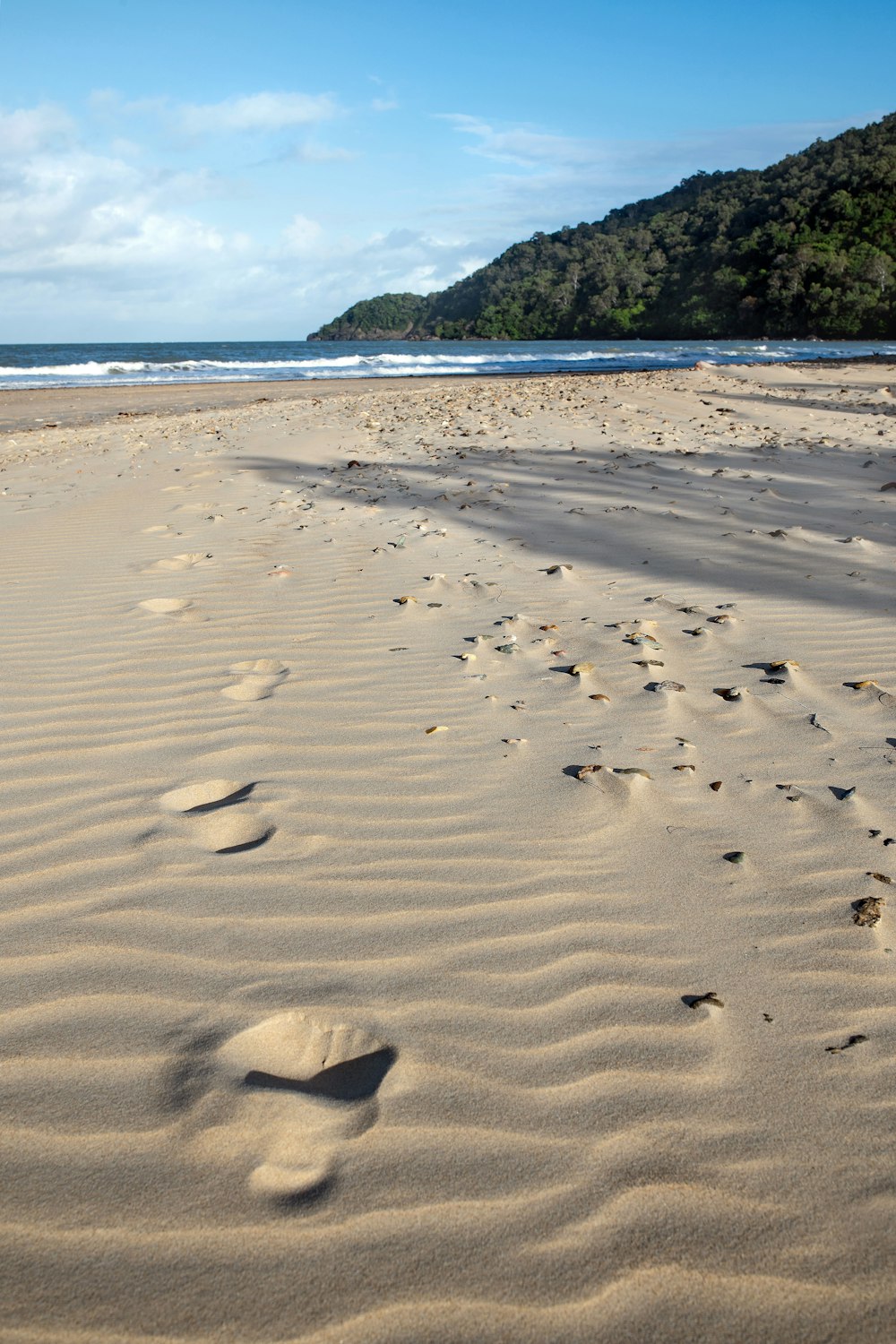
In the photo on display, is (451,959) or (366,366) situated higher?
(366,366)

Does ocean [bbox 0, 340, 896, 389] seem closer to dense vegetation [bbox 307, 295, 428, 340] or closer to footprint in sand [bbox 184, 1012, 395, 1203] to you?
footprint in sand [bbox 184, 1012, 395, 1203]

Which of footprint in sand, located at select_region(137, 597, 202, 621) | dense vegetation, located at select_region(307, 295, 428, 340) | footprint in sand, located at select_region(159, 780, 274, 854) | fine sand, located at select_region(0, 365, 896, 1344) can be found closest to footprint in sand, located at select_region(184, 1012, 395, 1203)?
fine sand, located at select_region(0, 365, 896, 1344)

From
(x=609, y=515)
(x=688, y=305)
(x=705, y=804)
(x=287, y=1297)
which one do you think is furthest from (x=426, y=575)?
(x=688, y=305)

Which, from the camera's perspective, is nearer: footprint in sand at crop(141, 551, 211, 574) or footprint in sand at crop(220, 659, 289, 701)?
footprint in sand at crop(220, 659, 289, 701)

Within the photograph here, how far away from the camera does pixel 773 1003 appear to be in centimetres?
178

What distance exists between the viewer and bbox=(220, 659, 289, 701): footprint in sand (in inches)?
135

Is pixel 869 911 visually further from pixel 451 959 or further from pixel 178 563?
pixel 178 563

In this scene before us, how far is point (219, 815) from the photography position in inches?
99.3

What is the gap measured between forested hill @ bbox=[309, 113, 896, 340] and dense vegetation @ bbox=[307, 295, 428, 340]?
14086mm

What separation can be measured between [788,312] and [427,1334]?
66.1 m

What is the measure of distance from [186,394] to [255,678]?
2079 centimetres

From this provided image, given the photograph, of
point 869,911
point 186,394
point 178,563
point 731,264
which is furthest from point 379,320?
point 869,911

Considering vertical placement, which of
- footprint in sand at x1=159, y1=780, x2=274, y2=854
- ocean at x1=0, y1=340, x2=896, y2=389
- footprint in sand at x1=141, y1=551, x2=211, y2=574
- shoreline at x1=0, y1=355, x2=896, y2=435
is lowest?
footprint in sand at x1=159, y1=780, x2=274, y2=854

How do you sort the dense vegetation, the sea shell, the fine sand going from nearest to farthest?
the fine sand, the sea shell, the dense vegetation
